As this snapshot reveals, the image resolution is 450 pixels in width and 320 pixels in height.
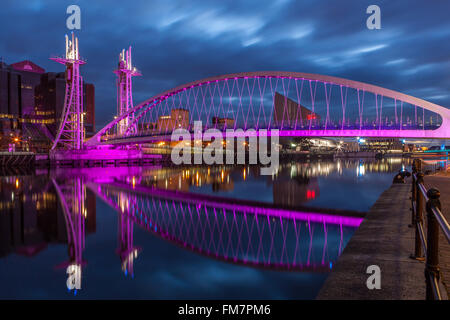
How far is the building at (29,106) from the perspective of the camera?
9450 cm

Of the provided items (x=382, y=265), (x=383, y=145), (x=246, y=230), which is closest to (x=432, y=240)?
(x=382, y=265)

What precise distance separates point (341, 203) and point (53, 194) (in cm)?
1789

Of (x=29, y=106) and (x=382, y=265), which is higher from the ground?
(x=29, y=106)

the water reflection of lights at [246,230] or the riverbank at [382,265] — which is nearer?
the riverbank at [382,265]

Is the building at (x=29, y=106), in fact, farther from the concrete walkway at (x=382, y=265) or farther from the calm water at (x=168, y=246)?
the concrete walkway at (x=382, y=265)

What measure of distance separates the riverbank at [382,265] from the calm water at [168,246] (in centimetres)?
106

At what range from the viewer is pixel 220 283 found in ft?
24.0

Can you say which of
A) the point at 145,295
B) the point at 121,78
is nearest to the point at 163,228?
the point at 145,295

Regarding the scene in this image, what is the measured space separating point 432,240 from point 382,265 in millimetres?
3014

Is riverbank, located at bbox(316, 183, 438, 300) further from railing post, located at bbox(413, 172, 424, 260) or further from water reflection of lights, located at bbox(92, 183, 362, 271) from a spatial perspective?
water reflection of lights, located at bbox(92, 183, 362, 271)

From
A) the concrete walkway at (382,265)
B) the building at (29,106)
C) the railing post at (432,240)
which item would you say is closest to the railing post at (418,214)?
the concrete walkway at (382,265)

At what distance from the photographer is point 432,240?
301 centimetres

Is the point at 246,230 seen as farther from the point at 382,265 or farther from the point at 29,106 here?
the point at 29,106
